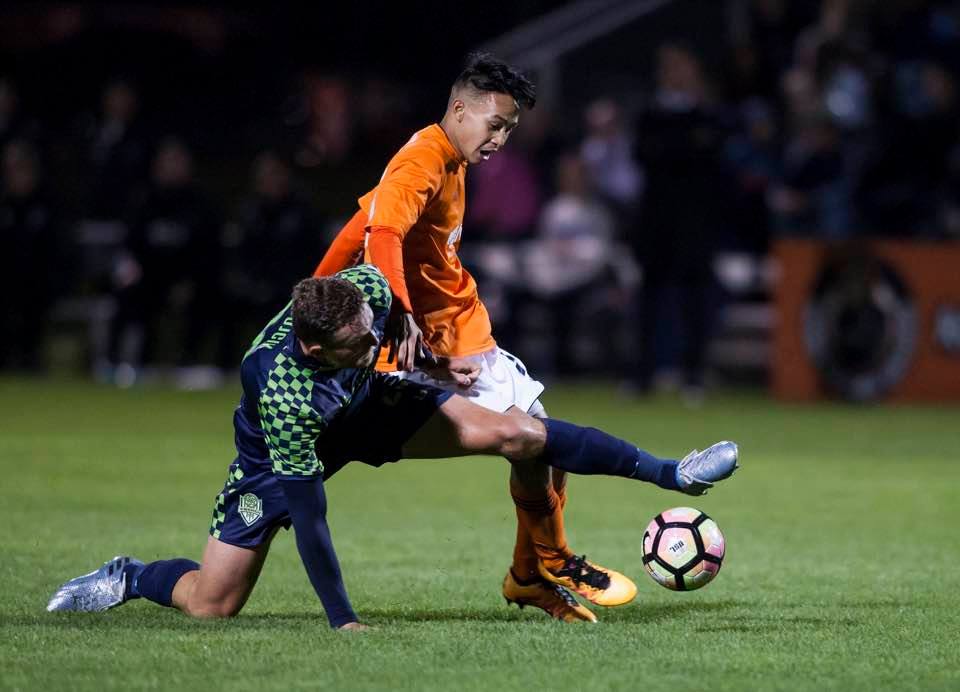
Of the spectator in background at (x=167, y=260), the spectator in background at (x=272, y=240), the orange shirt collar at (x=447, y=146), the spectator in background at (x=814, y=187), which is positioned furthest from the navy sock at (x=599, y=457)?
the spectator in background at (x=167, y=260)

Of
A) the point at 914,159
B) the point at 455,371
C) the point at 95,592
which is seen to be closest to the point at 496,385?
the point at 455,371

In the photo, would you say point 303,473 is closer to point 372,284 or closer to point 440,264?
point 372,284

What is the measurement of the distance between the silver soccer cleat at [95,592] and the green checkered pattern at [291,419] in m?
1.00

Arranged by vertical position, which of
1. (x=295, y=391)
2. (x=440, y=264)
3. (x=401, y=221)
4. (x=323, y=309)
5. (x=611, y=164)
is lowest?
(x=295, y=391)

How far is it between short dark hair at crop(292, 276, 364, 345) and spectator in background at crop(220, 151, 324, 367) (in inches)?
396

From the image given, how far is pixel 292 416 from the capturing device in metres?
5.52

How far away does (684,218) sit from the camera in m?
14.1

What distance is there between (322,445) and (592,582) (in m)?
1.05

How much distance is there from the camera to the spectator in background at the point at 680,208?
13805 millimetres

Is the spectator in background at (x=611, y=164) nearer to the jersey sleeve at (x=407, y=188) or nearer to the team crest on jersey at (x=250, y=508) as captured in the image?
the jersey sleeve at (x=407, y=188)

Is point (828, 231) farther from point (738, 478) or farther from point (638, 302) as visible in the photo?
point (738, 478)

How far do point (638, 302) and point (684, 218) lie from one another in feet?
2.67

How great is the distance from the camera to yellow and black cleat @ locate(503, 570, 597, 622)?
614 centimetres

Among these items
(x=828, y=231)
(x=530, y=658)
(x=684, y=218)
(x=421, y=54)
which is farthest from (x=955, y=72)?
(x=530, y=658)
